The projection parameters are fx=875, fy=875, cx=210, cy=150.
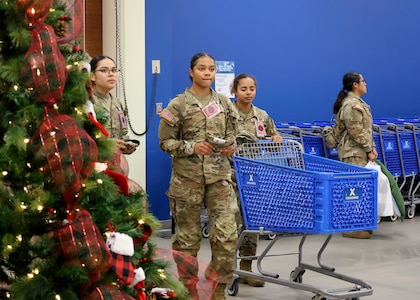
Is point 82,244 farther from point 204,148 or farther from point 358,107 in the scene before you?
point 358,107

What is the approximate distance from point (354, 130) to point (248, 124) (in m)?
1.96

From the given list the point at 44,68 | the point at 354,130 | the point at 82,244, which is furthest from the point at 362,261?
the point at 44,68

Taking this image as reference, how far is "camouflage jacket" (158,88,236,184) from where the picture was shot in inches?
219

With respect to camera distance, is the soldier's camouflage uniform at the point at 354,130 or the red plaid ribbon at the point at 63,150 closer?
the red plaid ribbon at the point at 63,150

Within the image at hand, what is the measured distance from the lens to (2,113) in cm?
280

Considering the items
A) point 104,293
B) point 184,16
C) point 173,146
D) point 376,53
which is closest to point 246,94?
point 173,146

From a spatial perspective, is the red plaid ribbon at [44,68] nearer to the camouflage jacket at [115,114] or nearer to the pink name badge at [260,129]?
the camouflage jacket at [115,114]

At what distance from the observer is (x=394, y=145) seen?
945 cm

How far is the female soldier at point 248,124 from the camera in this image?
645cm

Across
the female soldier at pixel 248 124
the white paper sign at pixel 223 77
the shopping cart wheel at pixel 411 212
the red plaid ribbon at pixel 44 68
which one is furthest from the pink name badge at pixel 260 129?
the red plaid ribbon at pixel 44 68

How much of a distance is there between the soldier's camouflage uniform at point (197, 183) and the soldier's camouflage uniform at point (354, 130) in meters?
2.87

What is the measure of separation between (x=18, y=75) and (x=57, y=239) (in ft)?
1.79

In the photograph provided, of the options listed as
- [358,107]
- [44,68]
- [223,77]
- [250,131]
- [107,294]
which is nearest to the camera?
[44,68]

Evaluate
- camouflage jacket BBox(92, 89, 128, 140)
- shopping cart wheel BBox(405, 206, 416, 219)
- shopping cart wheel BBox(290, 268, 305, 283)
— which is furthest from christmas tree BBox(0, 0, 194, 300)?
shopping cart wheel BBox(405, 206, 416, 219)
